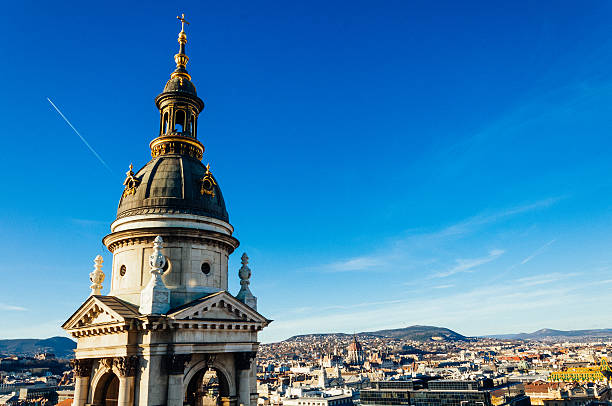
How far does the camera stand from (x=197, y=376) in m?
34.9

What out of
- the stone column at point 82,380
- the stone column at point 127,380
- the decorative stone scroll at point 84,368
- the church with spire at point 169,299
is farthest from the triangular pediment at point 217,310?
the stone column at point 82,380

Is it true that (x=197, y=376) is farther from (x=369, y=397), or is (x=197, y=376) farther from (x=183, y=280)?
(x=369, y=397)

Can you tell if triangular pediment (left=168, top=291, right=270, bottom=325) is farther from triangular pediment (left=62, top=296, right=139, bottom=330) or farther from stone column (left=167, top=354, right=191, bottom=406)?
triangular pediment (left=62, top=296, right=139, bottom=330)

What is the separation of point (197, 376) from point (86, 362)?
7.08 meters

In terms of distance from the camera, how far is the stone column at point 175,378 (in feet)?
93.5

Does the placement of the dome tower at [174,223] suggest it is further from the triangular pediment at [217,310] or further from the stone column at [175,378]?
the stone column at [175,378]

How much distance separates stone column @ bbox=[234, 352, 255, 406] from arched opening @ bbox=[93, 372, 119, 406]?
7711mm

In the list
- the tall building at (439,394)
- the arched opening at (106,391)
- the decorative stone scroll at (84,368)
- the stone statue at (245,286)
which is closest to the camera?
the arched opening at (106,391)

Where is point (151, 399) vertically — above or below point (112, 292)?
below

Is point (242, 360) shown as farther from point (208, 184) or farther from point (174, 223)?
point (208, 184)

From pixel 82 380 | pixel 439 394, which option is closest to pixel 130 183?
pixel 82 380

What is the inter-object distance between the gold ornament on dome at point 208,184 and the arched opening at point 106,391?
41.8 feet

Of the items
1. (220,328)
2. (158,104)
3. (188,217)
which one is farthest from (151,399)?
(158,104)

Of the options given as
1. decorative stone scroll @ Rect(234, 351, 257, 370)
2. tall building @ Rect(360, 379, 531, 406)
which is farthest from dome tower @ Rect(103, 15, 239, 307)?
tall building @ Rect(360, 379, 531, 406)
